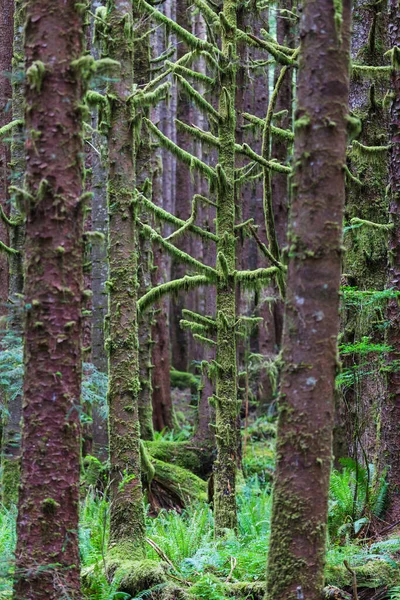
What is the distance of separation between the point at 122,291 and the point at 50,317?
88.1 inches

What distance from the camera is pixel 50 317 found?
452cm

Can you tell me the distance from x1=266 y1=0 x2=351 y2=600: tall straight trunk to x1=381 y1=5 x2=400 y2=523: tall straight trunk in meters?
2.51

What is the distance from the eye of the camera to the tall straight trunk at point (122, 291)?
6.59 meters

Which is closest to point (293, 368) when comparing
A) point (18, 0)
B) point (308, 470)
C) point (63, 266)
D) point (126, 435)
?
point (308, 470)

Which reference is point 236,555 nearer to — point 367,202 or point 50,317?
point 50,317

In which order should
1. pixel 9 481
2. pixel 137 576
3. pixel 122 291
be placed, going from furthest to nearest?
pixel 9 481
pixel 122 291
pixel 137 576

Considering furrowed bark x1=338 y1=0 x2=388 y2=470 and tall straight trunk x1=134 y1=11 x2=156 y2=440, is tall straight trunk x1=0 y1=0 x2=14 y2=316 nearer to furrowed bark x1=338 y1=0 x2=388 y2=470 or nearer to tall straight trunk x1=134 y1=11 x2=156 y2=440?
tall straight trunk x1=134 y1=11 x2=156 y2=440

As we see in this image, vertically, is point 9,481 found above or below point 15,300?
below

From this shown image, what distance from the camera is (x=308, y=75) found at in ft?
14.6

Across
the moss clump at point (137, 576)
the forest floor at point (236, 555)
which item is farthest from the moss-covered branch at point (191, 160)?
the moss clump at point (137, 576)

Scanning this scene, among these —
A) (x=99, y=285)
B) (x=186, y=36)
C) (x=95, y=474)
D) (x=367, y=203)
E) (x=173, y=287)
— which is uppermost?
(x=186, y=36)

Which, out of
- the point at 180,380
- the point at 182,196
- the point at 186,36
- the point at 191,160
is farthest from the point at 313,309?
the point at 180,380

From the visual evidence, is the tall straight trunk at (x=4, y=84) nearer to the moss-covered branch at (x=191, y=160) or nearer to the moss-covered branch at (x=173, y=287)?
the moss-covered branch at (x=173, y=287)

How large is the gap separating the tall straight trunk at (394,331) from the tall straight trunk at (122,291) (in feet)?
7.94
